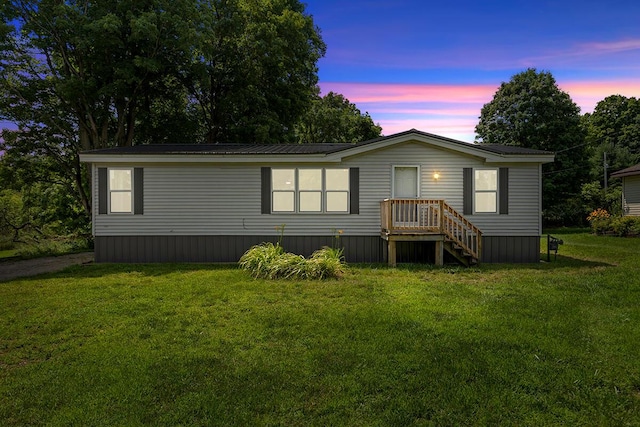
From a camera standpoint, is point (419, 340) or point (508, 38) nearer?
point (419, 340)

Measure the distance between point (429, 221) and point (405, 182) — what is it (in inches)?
64.0

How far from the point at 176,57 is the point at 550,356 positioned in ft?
61.3

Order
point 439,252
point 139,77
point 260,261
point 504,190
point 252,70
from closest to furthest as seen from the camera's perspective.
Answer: point 260,261
point 439,252
point 504,190
point 139,77
point 252,70

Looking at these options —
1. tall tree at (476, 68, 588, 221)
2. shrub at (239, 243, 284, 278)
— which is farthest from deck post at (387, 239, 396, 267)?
tall tree at (476, 68, 588, 221)

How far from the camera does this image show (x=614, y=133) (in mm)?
32719

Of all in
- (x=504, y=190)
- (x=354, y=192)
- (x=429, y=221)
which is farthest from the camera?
(x=354, y=192)

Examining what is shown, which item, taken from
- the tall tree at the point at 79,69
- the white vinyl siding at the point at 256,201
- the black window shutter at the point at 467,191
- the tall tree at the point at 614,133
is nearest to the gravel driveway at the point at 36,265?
the white vinyl siding at the point at 256,201

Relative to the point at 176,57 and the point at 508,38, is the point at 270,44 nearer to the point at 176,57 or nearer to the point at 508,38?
the point at 176,57

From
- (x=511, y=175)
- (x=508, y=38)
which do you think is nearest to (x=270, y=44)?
(x=508, y=38)

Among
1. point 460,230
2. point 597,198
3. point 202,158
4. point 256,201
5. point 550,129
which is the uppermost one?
point 550,129

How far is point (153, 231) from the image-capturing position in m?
10.2

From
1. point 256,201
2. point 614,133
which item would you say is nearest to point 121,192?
point 256,201

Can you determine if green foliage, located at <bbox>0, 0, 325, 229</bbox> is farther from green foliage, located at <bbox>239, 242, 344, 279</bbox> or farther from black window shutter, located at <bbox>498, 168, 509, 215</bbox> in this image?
black window shutter, located at <bbox>498, 168, 509, 215</bbox>

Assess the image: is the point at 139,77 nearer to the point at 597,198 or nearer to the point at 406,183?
the point at 406,183
